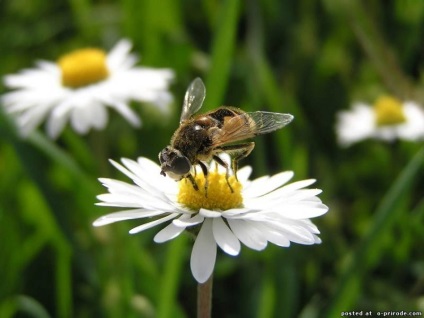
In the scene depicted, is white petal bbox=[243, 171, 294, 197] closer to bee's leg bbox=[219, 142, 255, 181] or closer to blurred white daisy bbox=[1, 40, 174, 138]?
bee's leg bbox=[219, 142, 255, 181]

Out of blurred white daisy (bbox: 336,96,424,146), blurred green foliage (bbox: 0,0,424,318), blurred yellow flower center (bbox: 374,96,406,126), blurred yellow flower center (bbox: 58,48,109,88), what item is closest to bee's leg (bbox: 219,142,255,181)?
blurred green foliage (bbox: 0,0,424,318)

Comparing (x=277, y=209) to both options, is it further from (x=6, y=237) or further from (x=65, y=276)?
(x=6, y=237)

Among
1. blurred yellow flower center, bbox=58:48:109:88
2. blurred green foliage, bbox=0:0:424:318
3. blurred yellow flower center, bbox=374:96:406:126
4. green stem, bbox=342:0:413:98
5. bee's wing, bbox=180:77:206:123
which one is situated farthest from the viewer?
blurred yellow flower center, bbox=374:96:406:126

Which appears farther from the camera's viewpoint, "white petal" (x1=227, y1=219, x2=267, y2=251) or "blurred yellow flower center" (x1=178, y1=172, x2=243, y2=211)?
"blurred yellow flower center" (x1=178, y1=172, x2=243, y2=211)

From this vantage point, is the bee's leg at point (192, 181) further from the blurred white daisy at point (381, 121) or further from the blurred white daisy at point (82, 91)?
the blurred white daisy at point (381, 121)

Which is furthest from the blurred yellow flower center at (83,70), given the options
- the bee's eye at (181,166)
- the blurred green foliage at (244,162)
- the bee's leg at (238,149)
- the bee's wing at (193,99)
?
the bee's eye at (181,166)

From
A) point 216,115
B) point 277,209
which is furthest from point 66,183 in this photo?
point 277,209
